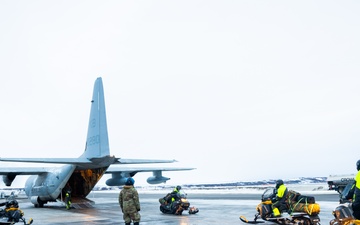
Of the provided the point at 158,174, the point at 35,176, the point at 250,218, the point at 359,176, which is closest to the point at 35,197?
the point at 35,176

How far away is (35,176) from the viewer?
107ft

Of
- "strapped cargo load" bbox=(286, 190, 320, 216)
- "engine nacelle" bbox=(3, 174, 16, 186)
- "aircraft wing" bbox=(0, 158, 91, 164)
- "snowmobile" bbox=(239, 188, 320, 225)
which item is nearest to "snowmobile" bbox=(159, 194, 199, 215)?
"snowmobile" bbox=(239, 188, 320, 225)

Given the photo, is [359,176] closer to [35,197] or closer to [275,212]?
[275,212]

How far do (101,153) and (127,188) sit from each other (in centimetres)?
1331

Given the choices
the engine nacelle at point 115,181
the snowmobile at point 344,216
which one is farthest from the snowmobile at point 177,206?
the engine nacelle at point 115,181

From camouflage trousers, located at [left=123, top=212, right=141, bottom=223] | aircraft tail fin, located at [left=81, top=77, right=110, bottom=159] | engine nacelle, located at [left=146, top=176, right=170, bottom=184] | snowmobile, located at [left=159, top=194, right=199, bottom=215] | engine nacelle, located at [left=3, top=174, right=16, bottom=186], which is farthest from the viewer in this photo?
engine nacelle, located at [left=146, top=176, right=170, bottom=184]

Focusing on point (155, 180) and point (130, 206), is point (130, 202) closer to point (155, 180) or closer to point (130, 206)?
point (130, 206)

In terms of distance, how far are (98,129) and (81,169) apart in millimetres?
3976

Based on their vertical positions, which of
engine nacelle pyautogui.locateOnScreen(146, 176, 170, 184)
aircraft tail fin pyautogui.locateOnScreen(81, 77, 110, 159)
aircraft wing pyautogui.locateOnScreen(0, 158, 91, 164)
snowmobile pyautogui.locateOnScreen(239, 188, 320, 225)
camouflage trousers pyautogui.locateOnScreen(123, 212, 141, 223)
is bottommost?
engine nacelle pyautogui.locateOnScreen(146, 176, 170, 184)

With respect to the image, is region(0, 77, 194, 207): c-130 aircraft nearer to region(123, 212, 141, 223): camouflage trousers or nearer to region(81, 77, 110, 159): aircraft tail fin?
region(81, 77, 110, 159): aircraft tail fin

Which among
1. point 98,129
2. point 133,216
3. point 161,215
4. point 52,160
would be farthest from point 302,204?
point 98,129

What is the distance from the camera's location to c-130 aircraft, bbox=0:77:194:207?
24.4 metres

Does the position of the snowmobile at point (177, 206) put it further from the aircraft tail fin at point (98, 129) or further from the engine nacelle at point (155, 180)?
the engine nacelle at point (155, 180)

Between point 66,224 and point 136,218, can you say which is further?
point 66,224
